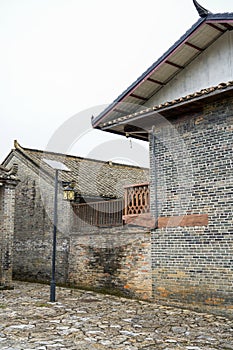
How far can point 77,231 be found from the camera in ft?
48.5

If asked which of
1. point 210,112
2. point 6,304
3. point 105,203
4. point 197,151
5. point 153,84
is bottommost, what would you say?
point 6,304

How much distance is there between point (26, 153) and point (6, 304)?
910cm

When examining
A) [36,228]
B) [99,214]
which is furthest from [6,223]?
[99,214]

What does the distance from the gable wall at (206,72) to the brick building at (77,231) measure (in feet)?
14.1

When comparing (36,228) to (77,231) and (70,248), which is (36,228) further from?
(77,231)

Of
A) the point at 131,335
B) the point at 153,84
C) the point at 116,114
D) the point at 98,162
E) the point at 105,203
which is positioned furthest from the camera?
the point at 98,162

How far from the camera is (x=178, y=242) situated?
32.7 ft

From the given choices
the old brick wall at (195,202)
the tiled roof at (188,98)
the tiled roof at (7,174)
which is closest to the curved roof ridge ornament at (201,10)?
the tiled roof at (188,98)

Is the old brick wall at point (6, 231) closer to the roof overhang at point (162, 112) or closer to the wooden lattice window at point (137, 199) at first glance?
the roof overhang at point (162, 112)

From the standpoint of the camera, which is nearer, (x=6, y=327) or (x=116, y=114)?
(x=6, y=327)

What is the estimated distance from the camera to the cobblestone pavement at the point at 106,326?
6.47 meters

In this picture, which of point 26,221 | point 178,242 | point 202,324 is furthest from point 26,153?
point 202,324

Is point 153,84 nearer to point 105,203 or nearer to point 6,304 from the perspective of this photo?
point 105,203

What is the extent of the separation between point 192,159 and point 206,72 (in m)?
2.24
